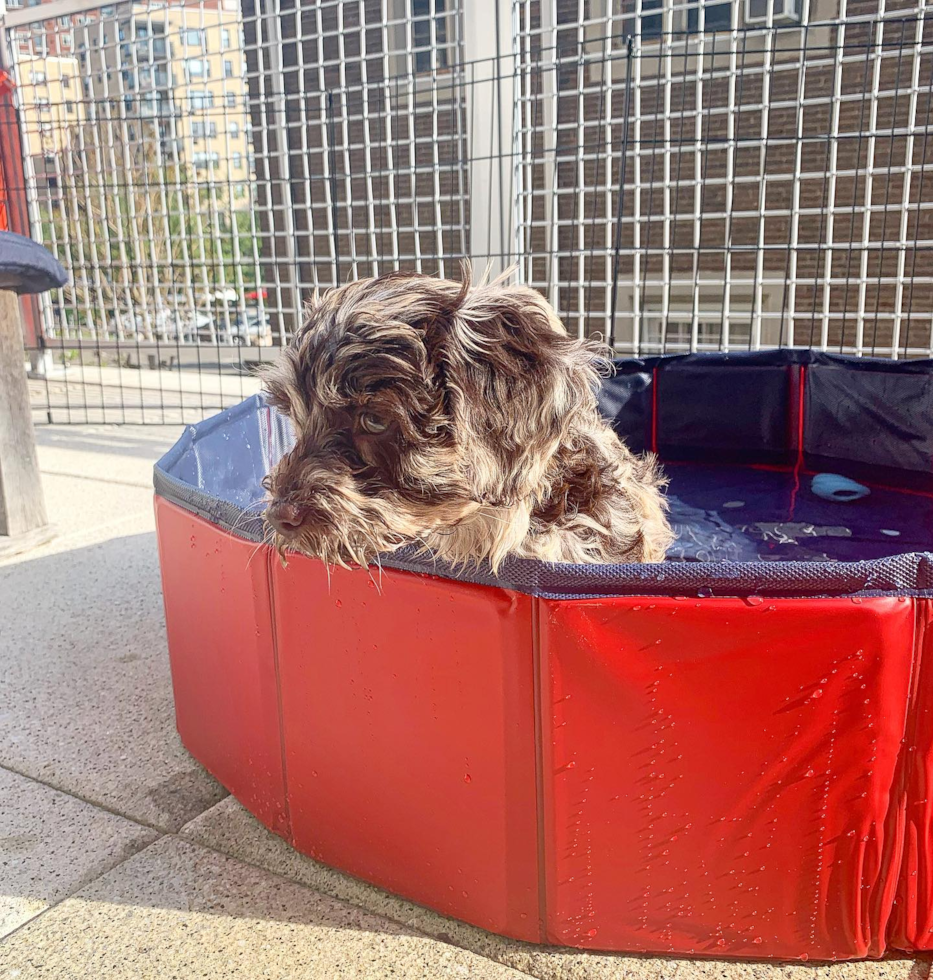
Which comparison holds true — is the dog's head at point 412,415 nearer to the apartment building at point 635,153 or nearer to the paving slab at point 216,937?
the paving slab at point 216,937

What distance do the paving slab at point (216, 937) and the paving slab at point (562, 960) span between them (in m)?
0.04

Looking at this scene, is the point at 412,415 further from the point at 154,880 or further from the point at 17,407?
the point at 17,407

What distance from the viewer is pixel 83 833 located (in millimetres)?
2369

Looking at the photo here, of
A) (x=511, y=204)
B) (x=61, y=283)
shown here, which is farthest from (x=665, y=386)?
(x=61, y=283)

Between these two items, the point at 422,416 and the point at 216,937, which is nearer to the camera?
the point at 422,416

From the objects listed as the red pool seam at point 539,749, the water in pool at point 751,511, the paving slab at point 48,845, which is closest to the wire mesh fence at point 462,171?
the water in pool at point 751,511

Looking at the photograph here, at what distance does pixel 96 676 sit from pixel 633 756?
2339 millimetres

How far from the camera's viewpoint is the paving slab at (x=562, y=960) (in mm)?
1803

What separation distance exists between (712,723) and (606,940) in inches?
22.8

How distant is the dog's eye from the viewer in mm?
1879

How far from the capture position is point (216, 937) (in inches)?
77.5

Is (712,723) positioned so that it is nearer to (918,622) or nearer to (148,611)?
(918,622)

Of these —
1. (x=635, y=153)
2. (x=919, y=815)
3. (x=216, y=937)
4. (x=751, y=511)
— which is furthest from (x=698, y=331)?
(x=216, y=937)

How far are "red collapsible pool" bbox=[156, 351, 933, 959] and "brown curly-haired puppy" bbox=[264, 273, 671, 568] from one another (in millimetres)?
152
